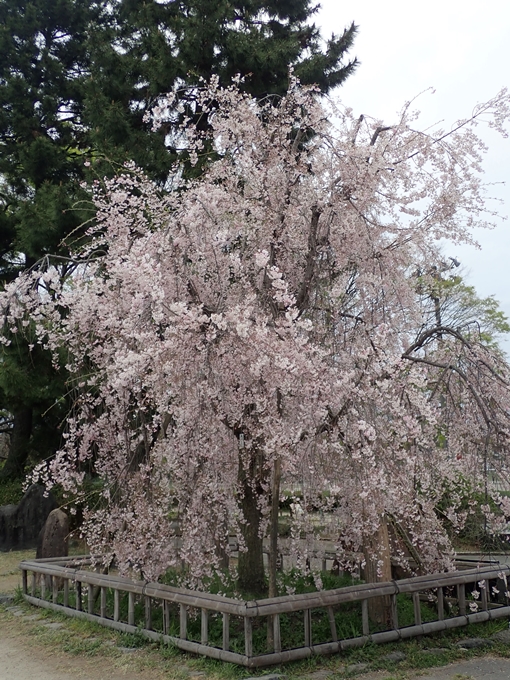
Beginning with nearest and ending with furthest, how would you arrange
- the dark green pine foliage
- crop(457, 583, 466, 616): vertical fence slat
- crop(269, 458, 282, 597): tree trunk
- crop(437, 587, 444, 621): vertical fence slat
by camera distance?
crop(269, 458, 282, 597): tree trunk
crop(437, 587, 444, 621): vertical fence slat
crop(457, 583, 466, 616): vertical fence slat
the dark green pine foliage

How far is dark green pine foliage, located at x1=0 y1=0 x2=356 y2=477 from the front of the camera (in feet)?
38.4

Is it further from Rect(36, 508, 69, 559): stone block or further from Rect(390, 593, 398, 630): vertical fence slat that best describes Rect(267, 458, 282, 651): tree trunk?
Rect(36, 508, 69, 559): stone block

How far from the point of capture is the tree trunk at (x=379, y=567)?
19.4ft

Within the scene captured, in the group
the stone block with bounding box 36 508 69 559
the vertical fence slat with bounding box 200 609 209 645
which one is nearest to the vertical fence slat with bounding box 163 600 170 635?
the vertical fence slat with bounding box 200 609 209 645

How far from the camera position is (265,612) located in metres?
4.86

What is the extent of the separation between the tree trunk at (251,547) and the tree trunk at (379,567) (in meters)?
1.21

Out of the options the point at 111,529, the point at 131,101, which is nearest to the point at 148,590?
the point at 111,529

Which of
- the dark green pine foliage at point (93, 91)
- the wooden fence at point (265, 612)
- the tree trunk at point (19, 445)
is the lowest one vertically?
the wooden fence at point (265, 612)

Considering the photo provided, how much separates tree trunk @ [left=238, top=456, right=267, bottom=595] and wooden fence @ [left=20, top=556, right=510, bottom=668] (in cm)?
57

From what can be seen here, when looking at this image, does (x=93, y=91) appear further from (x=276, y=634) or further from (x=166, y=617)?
(x=276, y=634)

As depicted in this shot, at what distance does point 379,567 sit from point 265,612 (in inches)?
56.9

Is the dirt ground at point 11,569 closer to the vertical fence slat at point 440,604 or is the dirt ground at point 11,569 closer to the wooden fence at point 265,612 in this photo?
the wooden fence at point 265,612

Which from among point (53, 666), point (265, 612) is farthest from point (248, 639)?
point (53, 666)

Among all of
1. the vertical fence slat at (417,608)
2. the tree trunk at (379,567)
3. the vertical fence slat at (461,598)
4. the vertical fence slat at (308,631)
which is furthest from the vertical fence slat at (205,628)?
the vertical fence slat at (461,598)
